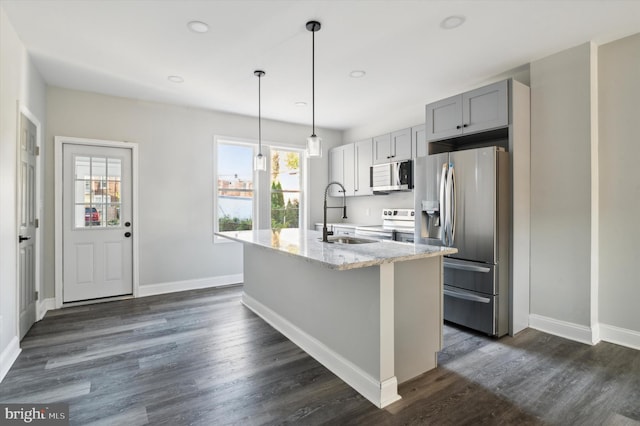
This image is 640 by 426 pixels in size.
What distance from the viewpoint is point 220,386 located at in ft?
7.24

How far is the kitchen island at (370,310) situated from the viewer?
2010 mm

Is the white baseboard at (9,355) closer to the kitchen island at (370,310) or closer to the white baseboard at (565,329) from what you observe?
the kitchen island at (370,310)

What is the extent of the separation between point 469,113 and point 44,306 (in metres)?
5.18

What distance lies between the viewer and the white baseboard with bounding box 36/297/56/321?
3537mm

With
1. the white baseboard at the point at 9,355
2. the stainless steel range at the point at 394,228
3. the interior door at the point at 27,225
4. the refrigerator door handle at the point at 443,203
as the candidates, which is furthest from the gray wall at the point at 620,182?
the interior door at the point at 27,225

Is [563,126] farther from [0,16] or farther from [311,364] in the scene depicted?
[0,16]

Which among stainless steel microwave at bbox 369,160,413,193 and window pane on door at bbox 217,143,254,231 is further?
window pane on door at bbox 217,143,254,231

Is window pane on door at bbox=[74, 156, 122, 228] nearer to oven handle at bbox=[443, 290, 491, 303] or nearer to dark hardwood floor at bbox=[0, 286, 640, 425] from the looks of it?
dark hardwood floor at bbox=[0, 286, 640, 425]

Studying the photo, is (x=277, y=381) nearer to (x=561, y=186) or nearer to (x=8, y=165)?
(x=8, y=165)

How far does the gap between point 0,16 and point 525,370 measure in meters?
4.64

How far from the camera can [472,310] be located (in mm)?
3158

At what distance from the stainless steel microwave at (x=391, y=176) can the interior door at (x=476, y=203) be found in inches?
48.5

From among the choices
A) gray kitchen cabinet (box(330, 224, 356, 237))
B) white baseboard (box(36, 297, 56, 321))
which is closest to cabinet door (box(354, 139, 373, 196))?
gray kitchen cabinet (box(330, 224, 356, 237))

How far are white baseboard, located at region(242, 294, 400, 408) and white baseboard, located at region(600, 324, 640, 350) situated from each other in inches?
86.7
